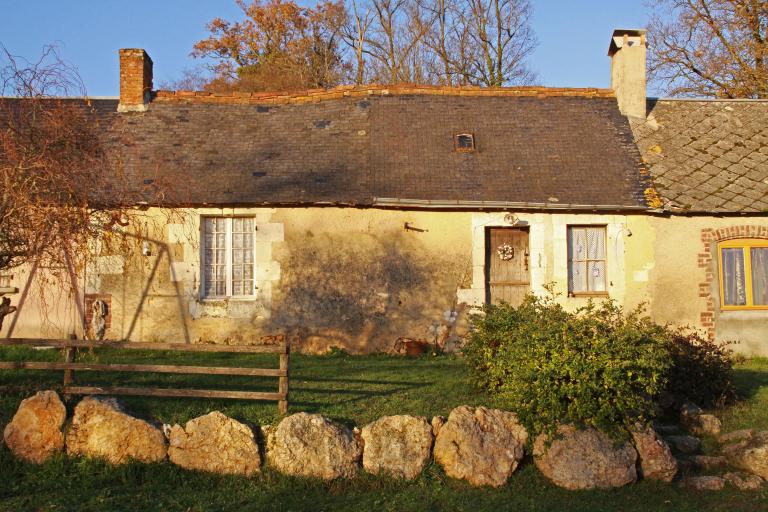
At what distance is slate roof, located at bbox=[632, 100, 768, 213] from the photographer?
43.5ft

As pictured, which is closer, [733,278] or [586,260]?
[733,278]

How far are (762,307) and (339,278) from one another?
7.44 metres

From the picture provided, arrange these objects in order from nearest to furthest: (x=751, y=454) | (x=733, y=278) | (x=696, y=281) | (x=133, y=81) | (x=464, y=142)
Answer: (x=751, y=454), (x=696, y=281), (x=733, y=278), (x=464, y=142), (x=133, y=81)

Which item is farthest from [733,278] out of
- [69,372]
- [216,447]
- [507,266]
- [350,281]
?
[69,372]

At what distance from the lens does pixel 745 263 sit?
1341 centimetres

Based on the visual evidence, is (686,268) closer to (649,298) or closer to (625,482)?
(649,298)

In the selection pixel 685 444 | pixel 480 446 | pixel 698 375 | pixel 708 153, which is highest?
pixel 708 153

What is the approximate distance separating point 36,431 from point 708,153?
40.9 ft

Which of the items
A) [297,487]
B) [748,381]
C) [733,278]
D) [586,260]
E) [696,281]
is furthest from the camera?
[586,260]

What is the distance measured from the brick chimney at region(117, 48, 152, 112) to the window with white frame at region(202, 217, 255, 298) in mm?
3641

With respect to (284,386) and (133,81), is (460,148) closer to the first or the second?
(133,81)

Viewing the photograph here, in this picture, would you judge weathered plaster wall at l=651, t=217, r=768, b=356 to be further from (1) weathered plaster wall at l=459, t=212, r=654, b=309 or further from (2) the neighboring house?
(1) weathered plaster wall at l=459, t=212, r=654, b=309

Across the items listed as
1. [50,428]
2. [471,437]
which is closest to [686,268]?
[471,437]

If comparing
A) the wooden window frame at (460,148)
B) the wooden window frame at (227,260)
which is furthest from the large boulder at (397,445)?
Answer: the wooden window frame at (460,148)
